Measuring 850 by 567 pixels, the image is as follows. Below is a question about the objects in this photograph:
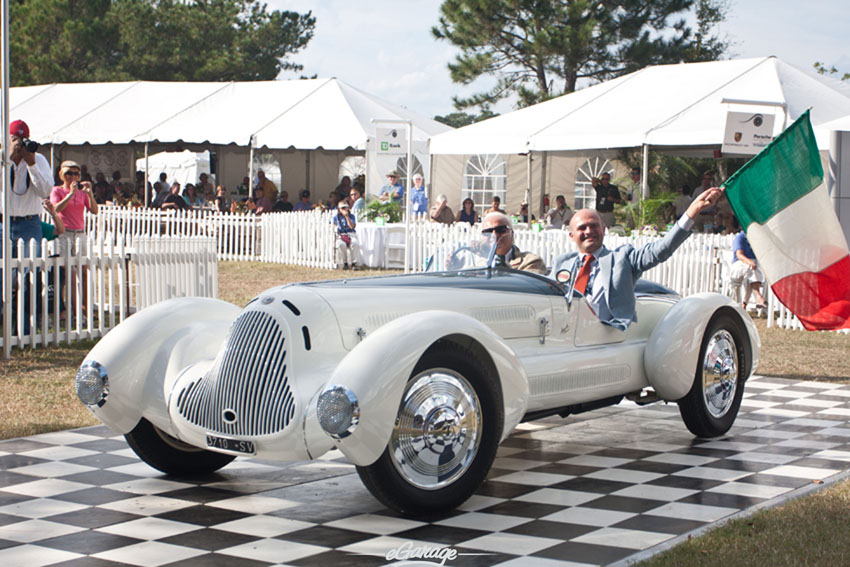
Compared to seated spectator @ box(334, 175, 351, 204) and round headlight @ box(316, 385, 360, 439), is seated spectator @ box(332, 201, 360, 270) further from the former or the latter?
round headlight @ box(316, 385, 360, 439)

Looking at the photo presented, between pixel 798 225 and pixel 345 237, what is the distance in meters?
15.0

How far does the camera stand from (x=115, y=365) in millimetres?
5625

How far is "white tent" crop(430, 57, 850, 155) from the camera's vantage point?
17.2 m

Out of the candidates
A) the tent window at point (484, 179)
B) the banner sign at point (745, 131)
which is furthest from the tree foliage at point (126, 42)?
the banner sign at point (745, 131)

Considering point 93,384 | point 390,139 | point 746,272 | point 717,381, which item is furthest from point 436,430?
point 390,139

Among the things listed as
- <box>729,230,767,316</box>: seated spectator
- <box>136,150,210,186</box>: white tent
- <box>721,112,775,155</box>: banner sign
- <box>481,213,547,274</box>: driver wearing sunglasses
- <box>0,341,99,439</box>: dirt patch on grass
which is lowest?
<box>0,341,99,439</box>: dirt patch on grass

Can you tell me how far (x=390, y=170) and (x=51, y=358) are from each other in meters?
18.7

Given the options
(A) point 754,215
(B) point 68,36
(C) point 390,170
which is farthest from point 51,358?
(B) point 68,36

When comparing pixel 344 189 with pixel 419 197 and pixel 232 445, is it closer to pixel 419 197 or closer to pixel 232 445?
pixel 419 197

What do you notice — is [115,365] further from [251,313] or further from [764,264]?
[764,264]

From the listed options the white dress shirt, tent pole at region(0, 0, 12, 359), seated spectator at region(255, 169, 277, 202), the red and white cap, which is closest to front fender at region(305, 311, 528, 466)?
tent pole at region(0, 0, 12, 359)

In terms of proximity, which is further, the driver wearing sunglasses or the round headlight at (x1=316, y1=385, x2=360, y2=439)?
the driver wearing sunglasses

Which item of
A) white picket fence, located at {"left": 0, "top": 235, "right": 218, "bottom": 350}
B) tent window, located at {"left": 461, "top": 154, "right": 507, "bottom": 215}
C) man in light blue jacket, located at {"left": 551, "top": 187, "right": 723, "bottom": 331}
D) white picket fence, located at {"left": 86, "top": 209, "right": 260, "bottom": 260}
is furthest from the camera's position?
tent window, located at {"left": 461, "top": 154, "right": 507, "bottom": 215}

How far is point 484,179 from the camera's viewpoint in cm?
3172
